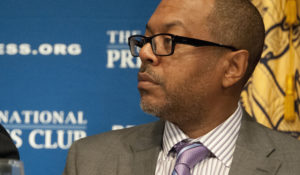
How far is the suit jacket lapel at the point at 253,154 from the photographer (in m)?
1.55

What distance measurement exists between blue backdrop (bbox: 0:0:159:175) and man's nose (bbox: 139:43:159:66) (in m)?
0.66

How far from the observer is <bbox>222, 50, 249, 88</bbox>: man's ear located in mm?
1666

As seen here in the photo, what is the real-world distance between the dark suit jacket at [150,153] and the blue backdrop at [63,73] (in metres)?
0.41

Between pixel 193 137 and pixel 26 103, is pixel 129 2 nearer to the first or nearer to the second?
pixel 26 103

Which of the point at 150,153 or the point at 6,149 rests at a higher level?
the point at 6,149

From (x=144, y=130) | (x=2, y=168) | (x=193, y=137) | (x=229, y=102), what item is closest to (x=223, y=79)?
(x=229, y=102)

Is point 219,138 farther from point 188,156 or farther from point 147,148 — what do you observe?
point 147,148

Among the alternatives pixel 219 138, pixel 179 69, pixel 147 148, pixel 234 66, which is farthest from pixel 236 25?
pixel 147 148

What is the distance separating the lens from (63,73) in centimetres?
223

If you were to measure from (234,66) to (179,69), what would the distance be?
252 millimetres

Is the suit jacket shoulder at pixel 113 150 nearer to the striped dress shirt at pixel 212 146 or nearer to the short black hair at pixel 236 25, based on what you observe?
the striped dress shirt at pixel 212 146

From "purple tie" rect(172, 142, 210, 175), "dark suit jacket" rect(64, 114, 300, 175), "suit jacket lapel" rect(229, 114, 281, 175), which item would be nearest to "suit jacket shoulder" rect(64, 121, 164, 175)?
"dark suit jacket" rect(64, 114, 300, 175)

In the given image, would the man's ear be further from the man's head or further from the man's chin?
the man's chin

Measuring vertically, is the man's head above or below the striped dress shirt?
above
